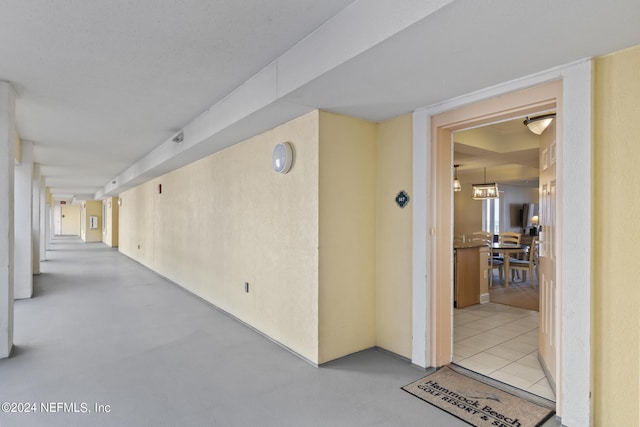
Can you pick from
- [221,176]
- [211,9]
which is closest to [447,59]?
[211,9]

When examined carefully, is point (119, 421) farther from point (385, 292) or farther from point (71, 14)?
point (71, 14)

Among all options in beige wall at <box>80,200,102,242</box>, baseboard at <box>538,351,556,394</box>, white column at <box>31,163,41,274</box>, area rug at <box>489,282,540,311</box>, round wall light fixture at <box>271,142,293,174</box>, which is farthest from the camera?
beige wall at <box>80,200,102,242</box>

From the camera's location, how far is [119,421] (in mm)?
2070

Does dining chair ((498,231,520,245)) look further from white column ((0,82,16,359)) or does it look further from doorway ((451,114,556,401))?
white column ((0,82,16,359))

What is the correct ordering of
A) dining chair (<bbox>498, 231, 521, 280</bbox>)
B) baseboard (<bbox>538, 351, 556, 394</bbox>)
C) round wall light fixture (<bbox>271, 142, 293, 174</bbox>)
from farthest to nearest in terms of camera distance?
dining chair (<bbox>498, 231, 521, 280</bbox>) < round wall light fixture (<bbox>271, 142, 293, 174</bbox>) < baseboard (<bbox>538, 351, 556, 394</bbox>)

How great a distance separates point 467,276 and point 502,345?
1.60 m

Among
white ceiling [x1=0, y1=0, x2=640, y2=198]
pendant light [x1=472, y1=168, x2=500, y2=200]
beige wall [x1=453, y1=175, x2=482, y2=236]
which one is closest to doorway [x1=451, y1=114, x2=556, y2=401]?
beige wall [x1=453, y1=175, x2=482, y2=236]

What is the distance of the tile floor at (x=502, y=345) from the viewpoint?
2680mm

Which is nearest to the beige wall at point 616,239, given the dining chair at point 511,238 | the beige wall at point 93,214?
the dining chair at point 511,238

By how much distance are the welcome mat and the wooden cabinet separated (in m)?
2.24

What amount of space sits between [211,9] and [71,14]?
0.83 m

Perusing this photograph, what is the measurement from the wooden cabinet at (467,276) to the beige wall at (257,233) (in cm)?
267

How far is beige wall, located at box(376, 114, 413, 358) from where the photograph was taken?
300 cm

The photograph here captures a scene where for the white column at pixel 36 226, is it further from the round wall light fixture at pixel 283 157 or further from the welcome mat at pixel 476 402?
the welcome mat at pixel 476 402
